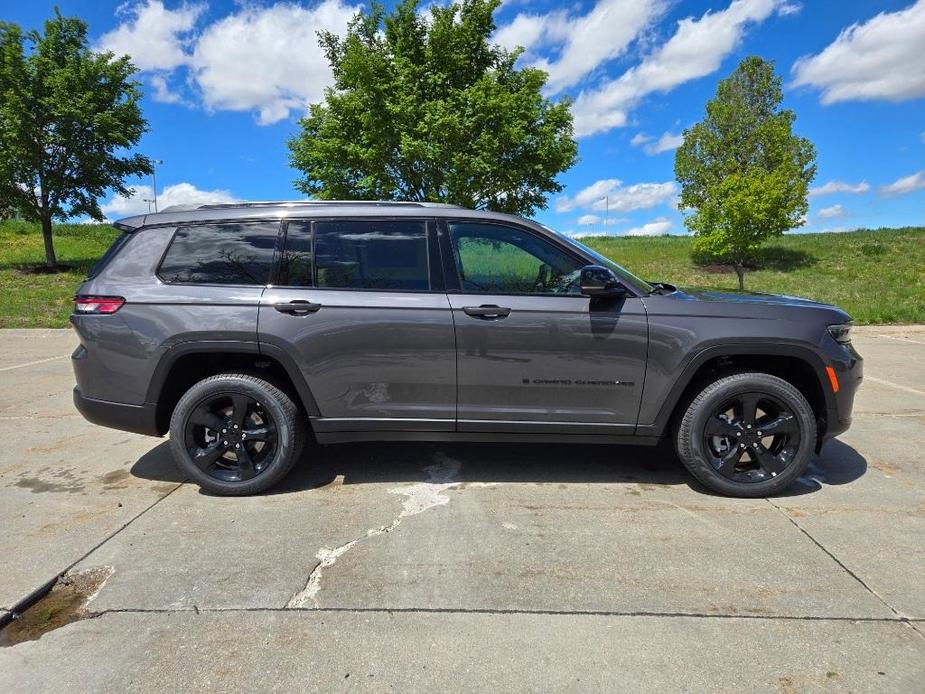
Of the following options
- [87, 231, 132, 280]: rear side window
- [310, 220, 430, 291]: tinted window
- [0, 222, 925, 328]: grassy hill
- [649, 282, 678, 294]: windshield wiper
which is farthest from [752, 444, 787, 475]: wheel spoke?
[0, 222, 925, 328]: grassy hill

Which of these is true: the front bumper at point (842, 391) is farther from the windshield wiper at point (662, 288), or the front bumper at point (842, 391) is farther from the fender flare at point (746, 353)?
the windshield wiper at point (662, 288)

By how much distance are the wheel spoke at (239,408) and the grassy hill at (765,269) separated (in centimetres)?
1130

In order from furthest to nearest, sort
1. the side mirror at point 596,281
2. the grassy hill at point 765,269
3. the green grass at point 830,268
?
the green grass at point 830,268 < the grassy hill at point 765,269 < the side mirror at point 596,281

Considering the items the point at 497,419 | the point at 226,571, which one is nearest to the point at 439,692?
the point at 226,571

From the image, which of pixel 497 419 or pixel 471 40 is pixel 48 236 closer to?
pixel 471 40

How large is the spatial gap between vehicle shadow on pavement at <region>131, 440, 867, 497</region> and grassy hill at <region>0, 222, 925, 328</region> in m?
10.4

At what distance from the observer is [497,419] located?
11.5ft

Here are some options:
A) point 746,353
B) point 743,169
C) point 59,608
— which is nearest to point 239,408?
point 59,608

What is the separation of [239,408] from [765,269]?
26.8m

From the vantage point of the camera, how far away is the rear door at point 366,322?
342 cm

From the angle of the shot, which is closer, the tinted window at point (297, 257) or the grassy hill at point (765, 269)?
the tinted window at point (297, 257)

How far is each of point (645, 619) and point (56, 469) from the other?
4053 millimetres

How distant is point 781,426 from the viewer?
348 cm

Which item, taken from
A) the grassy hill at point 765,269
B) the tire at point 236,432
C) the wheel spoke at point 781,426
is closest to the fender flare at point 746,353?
the wheel spoke at point 781,426
